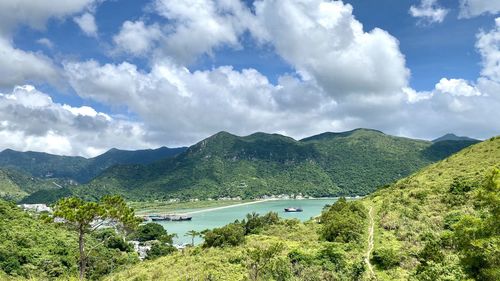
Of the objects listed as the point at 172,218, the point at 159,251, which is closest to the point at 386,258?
the point at 159,251

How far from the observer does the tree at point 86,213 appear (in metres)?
32.5

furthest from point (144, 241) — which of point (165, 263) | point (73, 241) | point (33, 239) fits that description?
point (165, 263)

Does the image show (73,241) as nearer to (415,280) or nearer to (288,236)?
(288,236)

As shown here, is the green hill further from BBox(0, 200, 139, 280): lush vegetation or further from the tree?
BBox(0, 200, 139, 280): lush vegetation

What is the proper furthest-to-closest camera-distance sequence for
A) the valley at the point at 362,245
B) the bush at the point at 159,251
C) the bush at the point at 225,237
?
the bush at the point at 159,251
the bush at the point at 225,237
the valley at the point at 362,245

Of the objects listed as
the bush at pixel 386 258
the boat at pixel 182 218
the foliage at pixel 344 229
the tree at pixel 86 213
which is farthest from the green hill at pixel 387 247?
the boat at pixel 182 218

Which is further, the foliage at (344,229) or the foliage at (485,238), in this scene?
the foliage at (344,229)

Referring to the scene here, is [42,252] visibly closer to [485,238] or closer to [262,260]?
[262,260]

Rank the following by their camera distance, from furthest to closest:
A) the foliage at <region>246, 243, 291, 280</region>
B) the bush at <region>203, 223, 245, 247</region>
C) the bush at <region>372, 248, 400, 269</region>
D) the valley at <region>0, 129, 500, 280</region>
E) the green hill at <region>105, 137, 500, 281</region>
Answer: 1. the bush at <region>203, 223, 245, 247</region>
2. the bush at <region>372, 248, 400, 269</region>
3. the foliage at <region>246, 243, 291, 280</region>
4. the valley at <region>0, 129, 500, 280</region>
5. the green hill at <region>105, 137, 500, 281</region>

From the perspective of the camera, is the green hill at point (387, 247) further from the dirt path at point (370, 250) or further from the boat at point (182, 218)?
Result: the boat at point (182, 218)

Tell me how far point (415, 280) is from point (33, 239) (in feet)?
254

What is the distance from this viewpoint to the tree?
3253 cm

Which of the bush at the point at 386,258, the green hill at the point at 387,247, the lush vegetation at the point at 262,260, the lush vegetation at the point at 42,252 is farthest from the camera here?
the lush vegetation at the point at 42,252

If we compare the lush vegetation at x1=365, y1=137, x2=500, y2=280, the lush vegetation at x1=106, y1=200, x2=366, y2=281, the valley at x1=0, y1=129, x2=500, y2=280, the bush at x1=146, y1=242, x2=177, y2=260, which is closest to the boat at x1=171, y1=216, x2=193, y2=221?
the bush at x1=146, y1=242, x2=177, y2=260
